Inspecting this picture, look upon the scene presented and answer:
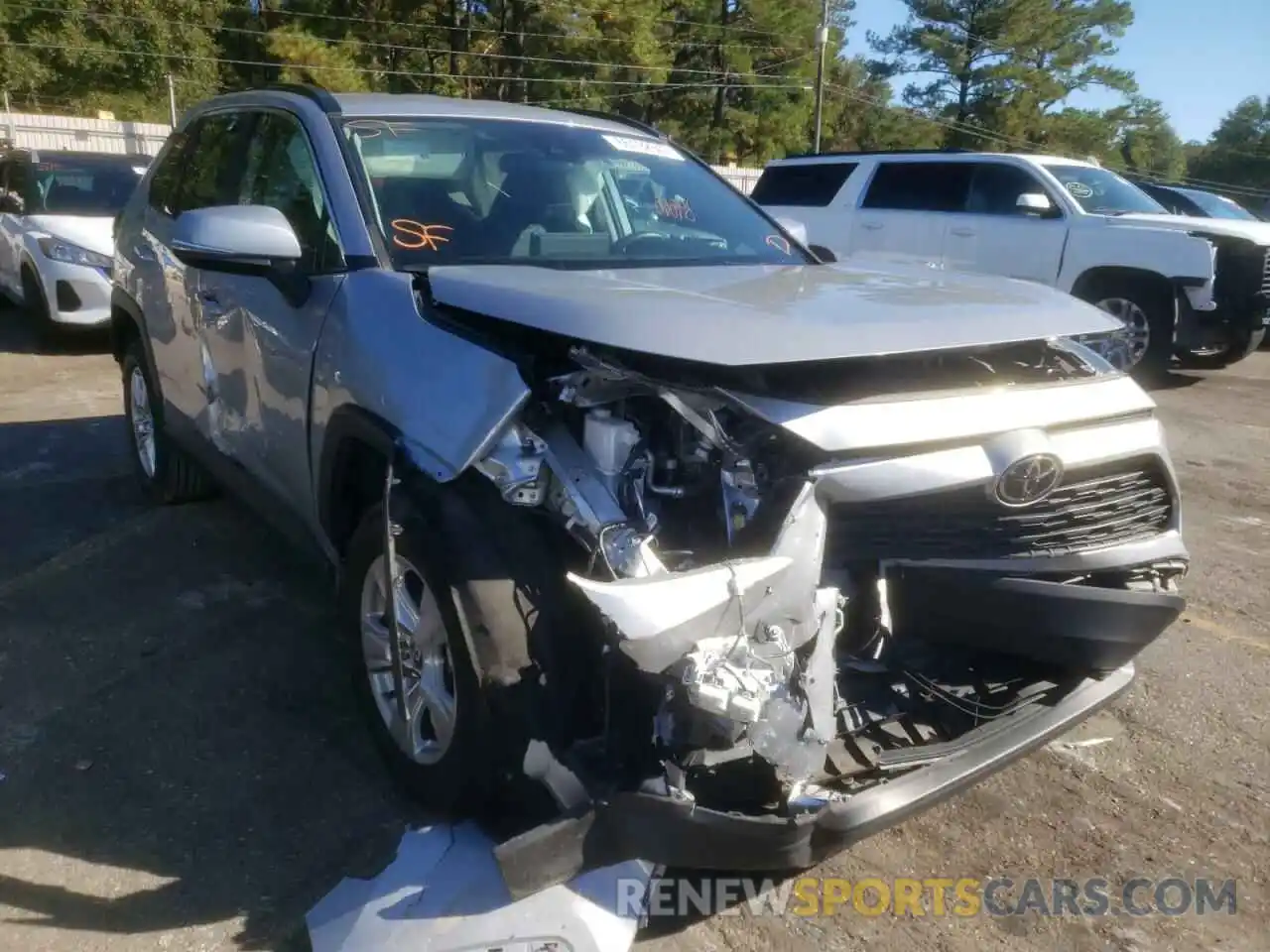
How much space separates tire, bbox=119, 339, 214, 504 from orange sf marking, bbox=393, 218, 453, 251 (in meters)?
2.08

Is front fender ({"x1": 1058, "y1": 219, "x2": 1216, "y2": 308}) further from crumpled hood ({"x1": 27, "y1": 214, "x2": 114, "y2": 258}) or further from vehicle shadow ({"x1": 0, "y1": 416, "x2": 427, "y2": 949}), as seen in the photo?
crumpled hood ({"x1": 27, "y1": 214, "x2": 114, "y2": 258})

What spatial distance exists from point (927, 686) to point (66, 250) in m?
9.48

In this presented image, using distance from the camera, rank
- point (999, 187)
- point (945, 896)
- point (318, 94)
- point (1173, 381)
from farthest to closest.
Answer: point (999, 187), point (1173, 381), point (318, 94), point (945, 896)

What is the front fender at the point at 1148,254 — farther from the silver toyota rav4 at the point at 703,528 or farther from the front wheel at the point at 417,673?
the front wheel at the point at 417,673

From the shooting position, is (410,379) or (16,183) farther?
(16,183)

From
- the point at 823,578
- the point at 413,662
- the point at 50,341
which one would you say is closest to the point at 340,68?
the point at 50,341

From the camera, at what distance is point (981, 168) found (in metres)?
10.4

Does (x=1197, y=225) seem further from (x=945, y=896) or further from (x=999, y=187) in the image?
(x=945, y=896)

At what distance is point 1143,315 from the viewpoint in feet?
30.7

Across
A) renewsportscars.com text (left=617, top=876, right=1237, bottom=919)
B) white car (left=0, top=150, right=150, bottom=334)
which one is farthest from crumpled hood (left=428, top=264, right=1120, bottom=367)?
white car (left=0, top=150, right=150, bottom=334)

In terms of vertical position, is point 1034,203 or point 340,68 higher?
point 340,68

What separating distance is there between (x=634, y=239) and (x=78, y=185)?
354 inches

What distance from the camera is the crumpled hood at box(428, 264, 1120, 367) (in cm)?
225

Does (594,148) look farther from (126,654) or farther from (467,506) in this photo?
(126,654)
